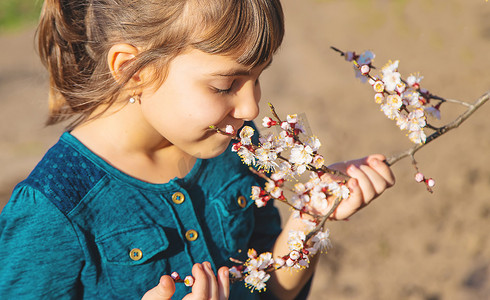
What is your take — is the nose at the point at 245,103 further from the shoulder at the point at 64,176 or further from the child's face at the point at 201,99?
the shoulder at the point at 64,176

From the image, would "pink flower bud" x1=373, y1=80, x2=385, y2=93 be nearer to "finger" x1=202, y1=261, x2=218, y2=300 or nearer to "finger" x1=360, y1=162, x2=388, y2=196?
"finger" x1=360, y1=162, x2=388, y2=196

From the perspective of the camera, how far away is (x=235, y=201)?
169 cm

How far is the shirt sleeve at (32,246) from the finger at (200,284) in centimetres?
33

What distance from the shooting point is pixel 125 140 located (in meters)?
1.54

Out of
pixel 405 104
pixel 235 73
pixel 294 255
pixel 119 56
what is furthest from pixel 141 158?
pixel 405 104

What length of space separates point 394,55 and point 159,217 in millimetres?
3891

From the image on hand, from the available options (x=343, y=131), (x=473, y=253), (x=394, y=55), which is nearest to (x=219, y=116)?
(x=473, y=253)

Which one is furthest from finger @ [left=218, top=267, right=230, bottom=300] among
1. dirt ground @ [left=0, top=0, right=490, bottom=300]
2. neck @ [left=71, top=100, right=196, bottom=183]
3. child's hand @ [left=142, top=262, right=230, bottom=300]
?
dirt ground @ [left=0, top=0, right=490, bottom=300]

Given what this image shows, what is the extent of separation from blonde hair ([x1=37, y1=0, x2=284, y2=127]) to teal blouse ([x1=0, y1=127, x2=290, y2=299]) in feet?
0.62

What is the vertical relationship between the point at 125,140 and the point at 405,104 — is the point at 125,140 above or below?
above

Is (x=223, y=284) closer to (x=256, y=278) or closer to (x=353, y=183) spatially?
(x=256, y=278)

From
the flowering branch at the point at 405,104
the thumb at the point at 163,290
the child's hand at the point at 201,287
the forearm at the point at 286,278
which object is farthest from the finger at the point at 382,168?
the thumb at the point at 163,290

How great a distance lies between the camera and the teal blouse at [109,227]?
134cm

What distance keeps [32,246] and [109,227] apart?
0.65 ft
